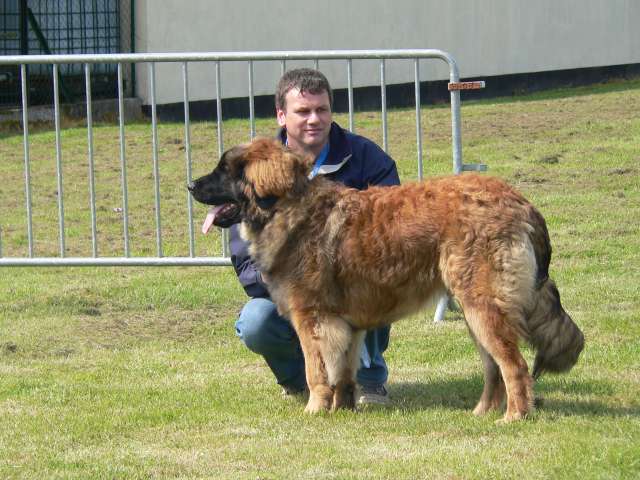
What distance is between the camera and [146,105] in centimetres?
2028

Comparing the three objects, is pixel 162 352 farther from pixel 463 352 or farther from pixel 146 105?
pixel 146 105

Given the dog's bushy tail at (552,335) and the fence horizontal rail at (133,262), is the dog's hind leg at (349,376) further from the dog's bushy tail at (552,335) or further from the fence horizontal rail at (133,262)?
the fence horizontal rail at (133,262)

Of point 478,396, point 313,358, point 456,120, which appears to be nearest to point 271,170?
point 313,358

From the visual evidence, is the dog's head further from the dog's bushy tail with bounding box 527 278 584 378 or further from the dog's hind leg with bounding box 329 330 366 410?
the dog's bushy tail with bounding box 527 278 584 378

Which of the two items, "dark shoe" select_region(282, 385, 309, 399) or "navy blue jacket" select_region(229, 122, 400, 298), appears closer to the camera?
"navy blue jacket" select_region(229, 122, 400, 298)

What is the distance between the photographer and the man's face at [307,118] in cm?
707

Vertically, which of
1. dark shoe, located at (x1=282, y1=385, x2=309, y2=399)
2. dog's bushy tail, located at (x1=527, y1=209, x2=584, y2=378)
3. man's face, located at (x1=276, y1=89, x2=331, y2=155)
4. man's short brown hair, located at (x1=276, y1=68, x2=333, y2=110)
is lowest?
dark shoe, located at (x1=282, y1=385, x2=309, y2=399)

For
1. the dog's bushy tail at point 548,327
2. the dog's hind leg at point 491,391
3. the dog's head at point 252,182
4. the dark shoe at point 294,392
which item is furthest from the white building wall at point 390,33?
the dog's bushy tail at point 548,327

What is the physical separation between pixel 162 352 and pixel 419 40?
48.4 ft

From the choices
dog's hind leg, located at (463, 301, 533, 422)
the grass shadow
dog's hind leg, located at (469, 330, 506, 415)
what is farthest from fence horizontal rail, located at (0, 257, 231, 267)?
dog's hind leg, located at (463, 301, 533, 422)

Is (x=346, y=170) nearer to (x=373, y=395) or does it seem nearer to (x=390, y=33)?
(x=373, y=395)

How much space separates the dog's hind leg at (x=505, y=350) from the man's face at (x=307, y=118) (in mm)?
1451

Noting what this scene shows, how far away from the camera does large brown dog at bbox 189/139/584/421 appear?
20.7ft

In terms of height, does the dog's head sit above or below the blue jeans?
above
